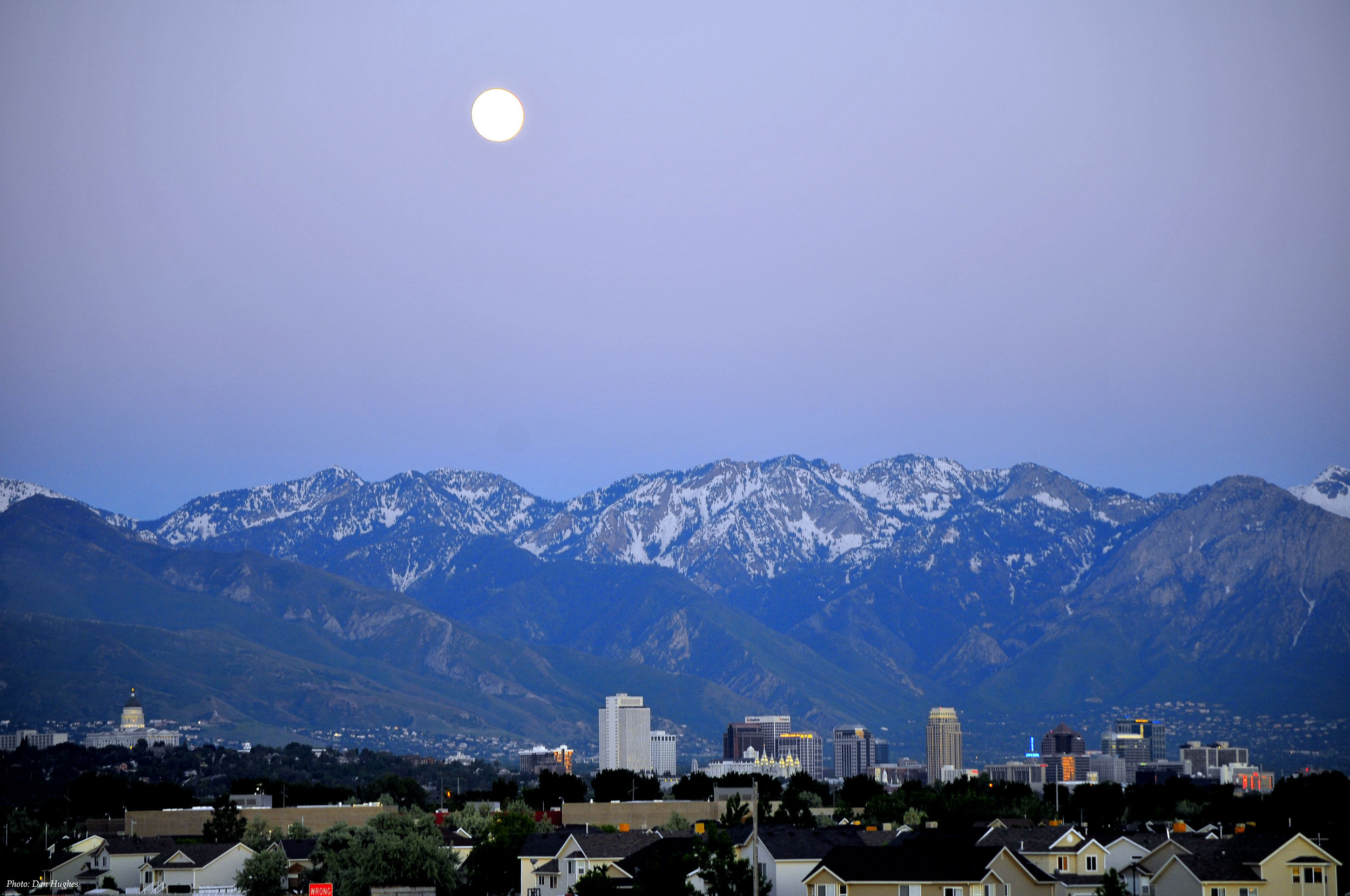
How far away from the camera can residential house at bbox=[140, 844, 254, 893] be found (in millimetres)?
120500

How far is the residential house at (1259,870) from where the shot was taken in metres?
83.0

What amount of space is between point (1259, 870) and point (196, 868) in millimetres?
71662

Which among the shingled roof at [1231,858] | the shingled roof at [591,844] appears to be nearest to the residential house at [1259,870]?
the shingled roof at [1231,858]

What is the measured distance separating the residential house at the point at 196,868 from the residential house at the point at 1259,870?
64.6 meters

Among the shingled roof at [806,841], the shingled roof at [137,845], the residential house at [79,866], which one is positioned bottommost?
the residential house at [79,866]

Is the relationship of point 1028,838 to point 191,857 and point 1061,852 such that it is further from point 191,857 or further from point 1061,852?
point 191,857

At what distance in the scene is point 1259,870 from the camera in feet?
273

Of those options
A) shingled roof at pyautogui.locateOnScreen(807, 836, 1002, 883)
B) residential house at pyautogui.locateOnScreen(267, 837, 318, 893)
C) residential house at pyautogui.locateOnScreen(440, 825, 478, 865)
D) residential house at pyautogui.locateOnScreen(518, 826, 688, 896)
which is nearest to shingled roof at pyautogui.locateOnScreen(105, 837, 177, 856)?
residential house at pyautogui.locateOnScreen(267, 837, 318, 893)

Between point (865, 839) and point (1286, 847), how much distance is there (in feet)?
86.3

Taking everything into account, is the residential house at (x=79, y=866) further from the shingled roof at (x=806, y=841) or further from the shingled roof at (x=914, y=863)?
the shingled roof at (x=914, y=863)

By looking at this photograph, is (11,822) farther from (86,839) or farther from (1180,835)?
(1180,835)

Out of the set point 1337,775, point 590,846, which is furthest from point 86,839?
point 1337,775

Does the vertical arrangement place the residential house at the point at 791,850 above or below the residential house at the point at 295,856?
above

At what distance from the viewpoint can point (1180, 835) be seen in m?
99.8
